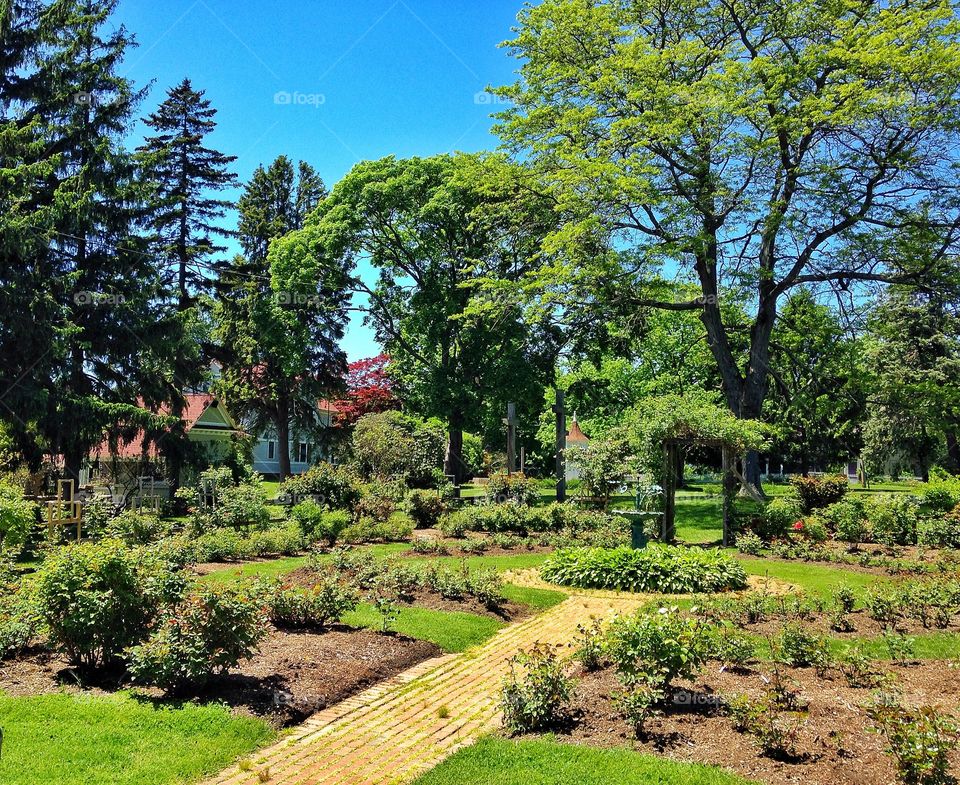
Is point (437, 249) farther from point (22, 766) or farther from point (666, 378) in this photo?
point (22, 766)

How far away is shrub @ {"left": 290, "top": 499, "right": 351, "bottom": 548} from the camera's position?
51.1 feet

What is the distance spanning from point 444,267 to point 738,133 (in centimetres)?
1275

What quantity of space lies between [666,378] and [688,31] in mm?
17966

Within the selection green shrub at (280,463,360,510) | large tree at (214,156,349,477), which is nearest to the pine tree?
large tree at (214,156,349,477)

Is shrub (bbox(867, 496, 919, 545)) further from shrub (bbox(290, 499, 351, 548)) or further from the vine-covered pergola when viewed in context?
shrub (bbox(290, 499, 351, 548))

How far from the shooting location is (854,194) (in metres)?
21.0

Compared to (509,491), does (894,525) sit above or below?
below

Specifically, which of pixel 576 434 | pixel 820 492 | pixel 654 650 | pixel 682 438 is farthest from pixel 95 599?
pixel 576 434

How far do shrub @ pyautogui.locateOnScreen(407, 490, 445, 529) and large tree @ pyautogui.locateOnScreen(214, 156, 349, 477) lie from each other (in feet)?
41.6

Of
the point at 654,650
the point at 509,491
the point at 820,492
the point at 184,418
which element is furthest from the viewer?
the point at 184,418

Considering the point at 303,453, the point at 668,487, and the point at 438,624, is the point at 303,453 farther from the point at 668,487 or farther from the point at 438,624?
the point at 438,624

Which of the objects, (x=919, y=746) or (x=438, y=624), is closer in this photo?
(x=919, y=746)

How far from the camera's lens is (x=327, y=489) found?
712 inches

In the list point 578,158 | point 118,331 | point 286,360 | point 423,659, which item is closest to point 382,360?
point 286,360
